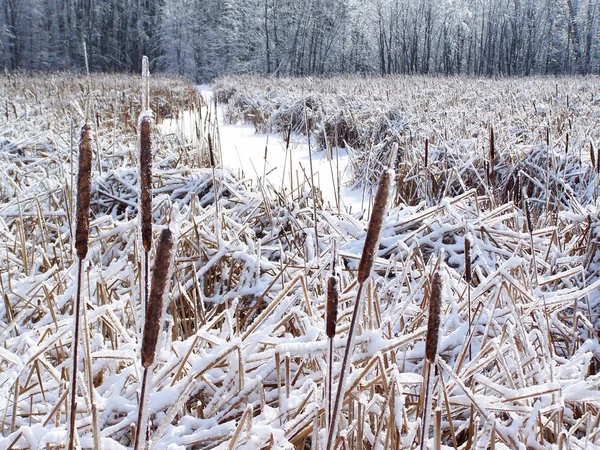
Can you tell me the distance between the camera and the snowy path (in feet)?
13.4

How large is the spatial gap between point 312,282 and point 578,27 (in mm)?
47608

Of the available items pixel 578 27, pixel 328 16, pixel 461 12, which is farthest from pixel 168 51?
pixel 578 27

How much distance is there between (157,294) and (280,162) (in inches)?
206

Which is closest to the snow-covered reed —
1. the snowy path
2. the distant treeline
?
the snowy path

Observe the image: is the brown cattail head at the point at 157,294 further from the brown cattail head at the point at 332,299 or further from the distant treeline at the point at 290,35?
the distant treeline at the point at 290,35

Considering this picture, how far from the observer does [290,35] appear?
36.2 metres

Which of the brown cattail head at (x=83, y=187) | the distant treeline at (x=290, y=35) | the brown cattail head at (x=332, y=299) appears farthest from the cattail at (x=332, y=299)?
the distant treeline at (x=290, y=35)

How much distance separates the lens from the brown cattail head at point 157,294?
0.40 m

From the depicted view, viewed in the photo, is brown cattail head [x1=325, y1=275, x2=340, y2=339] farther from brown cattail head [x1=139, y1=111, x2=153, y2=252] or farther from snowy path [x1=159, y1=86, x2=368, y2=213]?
snowy path [x1=159, y1=86, x2=368, y2=213]

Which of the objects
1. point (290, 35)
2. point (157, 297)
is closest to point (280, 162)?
point (157, 297)

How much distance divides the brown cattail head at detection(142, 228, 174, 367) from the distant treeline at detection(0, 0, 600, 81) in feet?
116

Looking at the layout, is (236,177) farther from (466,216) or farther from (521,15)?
(521,15)

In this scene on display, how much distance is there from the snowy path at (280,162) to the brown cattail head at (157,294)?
2539mm

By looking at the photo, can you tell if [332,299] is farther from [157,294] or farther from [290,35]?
[290,35]
